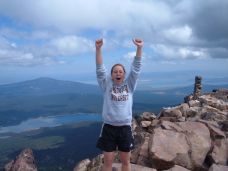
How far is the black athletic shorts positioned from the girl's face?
1541 mm

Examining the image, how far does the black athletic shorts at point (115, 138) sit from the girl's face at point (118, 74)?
154 cm

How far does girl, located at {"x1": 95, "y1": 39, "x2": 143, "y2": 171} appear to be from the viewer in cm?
1128

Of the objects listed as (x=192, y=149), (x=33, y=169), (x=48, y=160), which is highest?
(x=192, y=149)

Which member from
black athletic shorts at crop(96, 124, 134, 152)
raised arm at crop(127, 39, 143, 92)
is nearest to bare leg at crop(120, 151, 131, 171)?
black athletic shorts at crop(96, 124, 134, 152)

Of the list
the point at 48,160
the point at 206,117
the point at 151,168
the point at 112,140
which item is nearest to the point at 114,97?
the point at 112,140

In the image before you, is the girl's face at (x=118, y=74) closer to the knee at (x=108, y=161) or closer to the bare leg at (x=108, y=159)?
the bare leg at (x=108, y=159)

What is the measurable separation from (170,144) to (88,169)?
4.17 meters

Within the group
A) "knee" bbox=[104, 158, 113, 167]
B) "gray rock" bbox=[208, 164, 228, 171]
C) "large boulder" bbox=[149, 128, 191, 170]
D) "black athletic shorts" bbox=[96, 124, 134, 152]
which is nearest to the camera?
"black athletic shorts" bbox=[96, 124, 134, 152]

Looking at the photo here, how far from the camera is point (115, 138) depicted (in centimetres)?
1162

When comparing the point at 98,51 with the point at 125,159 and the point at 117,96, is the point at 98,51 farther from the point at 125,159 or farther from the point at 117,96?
the point at 125,159

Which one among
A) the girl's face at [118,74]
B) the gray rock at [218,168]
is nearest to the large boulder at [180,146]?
the gray rock at [218,168]

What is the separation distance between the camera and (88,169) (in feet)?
54.5

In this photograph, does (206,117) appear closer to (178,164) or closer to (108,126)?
(178,164)

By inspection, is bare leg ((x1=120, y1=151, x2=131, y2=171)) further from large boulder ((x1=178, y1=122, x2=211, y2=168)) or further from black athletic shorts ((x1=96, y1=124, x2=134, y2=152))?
large boulder ((x1=178, y1=122, x2=211, y2=168))
